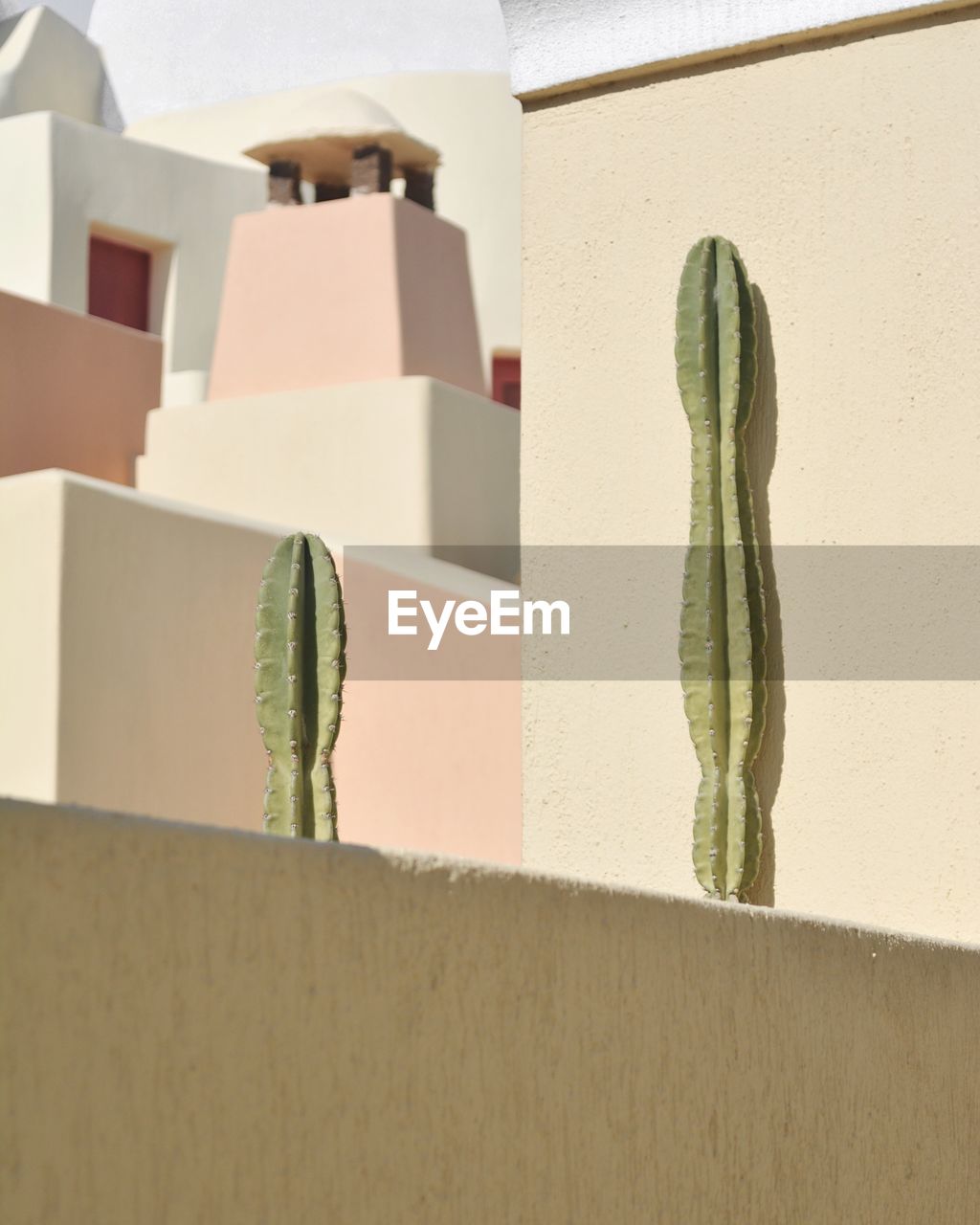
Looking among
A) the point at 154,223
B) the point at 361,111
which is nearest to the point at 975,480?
the point at 361,111

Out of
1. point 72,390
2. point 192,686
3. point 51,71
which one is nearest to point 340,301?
point 72,390

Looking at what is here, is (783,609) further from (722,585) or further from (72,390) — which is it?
(72,390)

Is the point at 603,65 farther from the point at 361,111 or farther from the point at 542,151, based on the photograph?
the point at 361,111

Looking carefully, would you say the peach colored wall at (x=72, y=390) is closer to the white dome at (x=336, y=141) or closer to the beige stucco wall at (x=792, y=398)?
the white dome at (x=336, y=141)

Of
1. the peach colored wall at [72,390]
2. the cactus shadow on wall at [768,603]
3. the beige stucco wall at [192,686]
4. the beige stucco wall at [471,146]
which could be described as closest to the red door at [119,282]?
the beige stucco wall at [471,146]

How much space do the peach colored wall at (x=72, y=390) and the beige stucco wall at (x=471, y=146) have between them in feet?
14.1

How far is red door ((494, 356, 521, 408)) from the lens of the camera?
15857mm

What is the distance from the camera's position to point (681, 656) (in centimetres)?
504

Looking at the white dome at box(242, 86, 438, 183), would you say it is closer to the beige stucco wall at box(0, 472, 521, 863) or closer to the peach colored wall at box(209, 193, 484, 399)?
the peach colored wall at box(209, 193, 484, 399)

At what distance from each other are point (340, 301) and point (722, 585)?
777 centimetres

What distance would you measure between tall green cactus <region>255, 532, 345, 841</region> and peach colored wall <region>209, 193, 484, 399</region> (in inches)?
231

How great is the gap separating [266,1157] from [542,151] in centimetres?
438

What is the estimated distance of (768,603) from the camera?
5.09 meters

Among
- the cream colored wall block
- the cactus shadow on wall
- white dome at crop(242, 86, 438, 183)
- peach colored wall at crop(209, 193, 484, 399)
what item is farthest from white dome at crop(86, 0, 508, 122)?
the cactus shadow on wall
